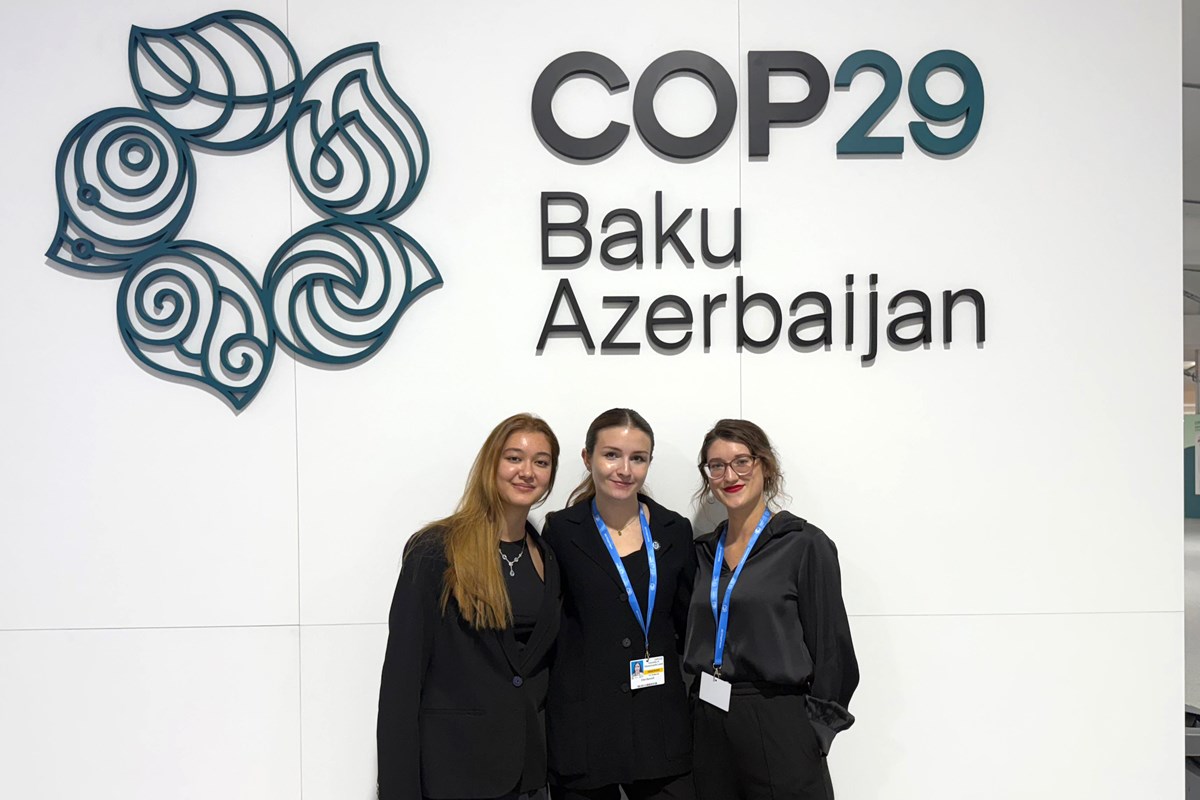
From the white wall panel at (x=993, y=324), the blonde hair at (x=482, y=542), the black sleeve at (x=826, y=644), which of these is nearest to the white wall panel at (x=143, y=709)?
the blonde hair at (x=482, y=542)

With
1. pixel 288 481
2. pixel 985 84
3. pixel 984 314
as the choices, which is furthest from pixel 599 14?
pixel 288 481

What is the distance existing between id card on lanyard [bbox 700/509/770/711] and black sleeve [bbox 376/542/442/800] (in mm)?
811

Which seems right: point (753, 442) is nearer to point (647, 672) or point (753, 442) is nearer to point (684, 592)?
point (684, 592)

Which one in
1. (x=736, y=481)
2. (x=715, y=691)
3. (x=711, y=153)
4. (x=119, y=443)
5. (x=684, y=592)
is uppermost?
(x=711, y=153)

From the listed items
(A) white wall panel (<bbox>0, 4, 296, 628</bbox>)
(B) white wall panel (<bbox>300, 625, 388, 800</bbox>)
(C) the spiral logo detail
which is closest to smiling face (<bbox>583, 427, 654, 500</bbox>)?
(B) white wall panel (<bbox>300, 625, 388, 800</bbox>)

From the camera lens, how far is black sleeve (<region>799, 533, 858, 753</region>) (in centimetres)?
248

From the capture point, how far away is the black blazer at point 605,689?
2.49 m

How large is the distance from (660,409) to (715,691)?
956mm

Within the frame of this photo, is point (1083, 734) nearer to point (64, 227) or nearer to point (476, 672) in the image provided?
point (476, 672)

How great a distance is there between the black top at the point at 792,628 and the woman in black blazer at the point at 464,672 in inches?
20.2

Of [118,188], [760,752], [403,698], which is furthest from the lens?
[118,188]

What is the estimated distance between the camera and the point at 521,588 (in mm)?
2475

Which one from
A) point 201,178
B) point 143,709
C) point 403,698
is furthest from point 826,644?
point 201,178

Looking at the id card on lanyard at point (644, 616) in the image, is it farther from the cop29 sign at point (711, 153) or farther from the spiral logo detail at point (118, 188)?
the spiral logo detail at point (118, 188)
